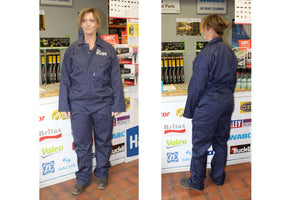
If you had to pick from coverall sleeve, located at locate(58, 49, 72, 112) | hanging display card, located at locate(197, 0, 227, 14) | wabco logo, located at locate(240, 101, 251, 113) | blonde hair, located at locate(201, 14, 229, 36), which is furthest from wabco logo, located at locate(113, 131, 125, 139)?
hanging display card, located at locate(197, 0, 227, 14)

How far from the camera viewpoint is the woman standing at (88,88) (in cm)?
210

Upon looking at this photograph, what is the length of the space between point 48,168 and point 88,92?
769mm

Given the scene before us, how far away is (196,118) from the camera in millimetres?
2182

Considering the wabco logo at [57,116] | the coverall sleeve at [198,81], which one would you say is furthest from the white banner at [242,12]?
the wabco logo at [57,116]

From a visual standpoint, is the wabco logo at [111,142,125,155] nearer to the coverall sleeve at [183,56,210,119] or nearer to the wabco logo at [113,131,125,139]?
the wabco logo at [113,131,125,139]

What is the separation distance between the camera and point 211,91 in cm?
211

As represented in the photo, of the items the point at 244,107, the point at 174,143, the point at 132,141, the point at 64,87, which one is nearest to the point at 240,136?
the point at 244,107

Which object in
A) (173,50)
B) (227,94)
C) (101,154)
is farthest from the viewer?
(173,50)

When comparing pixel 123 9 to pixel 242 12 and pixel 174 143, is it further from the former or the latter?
pixel 174 143

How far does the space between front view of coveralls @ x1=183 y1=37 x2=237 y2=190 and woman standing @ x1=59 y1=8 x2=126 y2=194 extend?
0.58 metres

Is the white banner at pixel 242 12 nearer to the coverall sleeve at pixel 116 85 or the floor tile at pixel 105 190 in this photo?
the coverall sleeve at pixel 116 85
